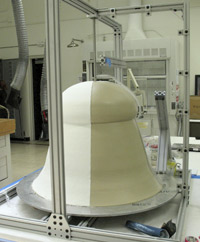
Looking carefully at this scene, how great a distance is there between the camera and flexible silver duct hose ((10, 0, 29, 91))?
3.23 m

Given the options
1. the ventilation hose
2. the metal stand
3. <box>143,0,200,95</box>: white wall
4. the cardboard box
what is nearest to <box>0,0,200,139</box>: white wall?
<box>143,0,200,95</box>: white wall

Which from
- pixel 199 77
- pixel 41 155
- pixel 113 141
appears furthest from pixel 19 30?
pixel 199 77

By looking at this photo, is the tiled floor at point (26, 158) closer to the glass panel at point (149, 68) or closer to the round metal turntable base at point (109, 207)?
the glass panel at point (149, 68)

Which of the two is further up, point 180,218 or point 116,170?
point 116,170

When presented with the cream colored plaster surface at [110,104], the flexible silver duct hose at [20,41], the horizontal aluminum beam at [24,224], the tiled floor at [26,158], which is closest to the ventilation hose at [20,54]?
the flexible silver duct hose at [20,41]

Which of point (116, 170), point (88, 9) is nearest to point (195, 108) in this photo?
point (88, 9)

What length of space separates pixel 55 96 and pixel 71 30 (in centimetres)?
595

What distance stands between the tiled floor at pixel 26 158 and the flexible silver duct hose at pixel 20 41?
163cm

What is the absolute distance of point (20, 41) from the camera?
3521 mm

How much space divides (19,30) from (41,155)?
329cm

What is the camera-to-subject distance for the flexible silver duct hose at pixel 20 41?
10.6 feet

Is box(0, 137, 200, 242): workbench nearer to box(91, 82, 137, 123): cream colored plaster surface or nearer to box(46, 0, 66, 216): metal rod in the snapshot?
box(46, 0, 66, 216): metal rod

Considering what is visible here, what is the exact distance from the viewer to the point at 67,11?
6742 millimetres

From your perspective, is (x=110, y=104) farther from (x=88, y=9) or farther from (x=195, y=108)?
(x=195, y=108)
